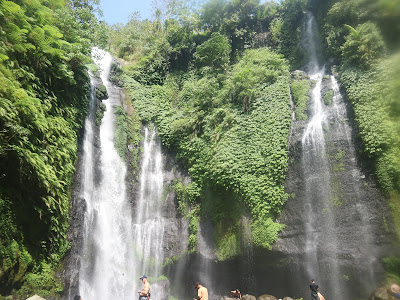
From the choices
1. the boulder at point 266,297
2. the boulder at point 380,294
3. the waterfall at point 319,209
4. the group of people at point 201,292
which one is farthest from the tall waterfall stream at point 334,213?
the boulder at point 266,297

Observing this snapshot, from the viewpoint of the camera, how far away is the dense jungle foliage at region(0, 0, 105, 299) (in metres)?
8.41

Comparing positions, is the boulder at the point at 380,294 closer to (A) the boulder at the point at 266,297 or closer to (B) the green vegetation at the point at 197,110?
(B) the green vegetation at the point at 197,110

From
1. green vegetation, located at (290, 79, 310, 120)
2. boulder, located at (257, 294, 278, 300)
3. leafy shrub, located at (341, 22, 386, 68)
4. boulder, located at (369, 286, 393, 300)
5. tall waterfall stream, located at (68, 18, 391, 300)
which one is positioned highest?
leafy shrub, located at (341, 22, 386, 68)

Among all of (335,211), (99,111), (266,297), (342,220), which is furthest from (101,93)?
(342,220)

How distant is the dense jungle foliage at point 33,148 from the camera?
841cm

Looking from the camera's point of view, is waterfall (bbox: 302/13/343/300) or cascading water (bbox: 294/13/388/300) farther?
waterfall (bbox: 302/13/343/300)

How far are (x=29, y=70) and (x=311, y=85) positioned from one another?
14.1 metres

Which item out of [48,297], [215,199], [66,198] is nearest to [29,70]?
[66,198]

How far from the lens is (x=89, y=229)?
41.1ft

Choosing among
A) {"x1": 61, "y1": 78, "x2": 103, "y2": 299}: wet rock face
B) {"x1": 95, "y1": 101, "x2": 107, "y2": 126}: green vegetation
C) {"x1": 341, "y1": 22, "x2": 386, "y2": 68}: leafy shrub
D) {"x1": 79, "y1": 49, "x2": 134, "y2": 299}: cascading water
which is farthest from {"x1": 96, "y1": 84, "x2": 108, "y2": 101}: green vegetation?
{"x1": 341, "y1": 22, "x2": 386, "y2": 68}: leafy shrub

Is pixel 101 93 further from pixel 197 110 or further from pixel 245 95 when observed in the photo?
pixel 245 95

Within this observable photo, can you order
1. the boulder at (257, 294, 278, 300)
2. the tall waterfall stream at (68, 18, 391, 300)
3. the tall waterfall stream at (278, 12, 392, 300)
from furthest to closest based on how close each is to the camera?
the boulder at (257, 294, 278, 300), the tall waterfall stream at (68, 18, 391, 300), the tall waterfall stream at (278, 12, 392, 300)

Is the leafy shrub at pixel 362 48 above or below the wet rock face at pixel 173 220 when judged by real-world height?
above

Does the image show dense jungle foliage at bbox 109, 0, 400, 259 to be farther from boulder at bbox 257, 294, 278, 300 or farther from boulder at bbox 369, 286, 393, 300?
boulder at bbox 369, 286, 393, 300
